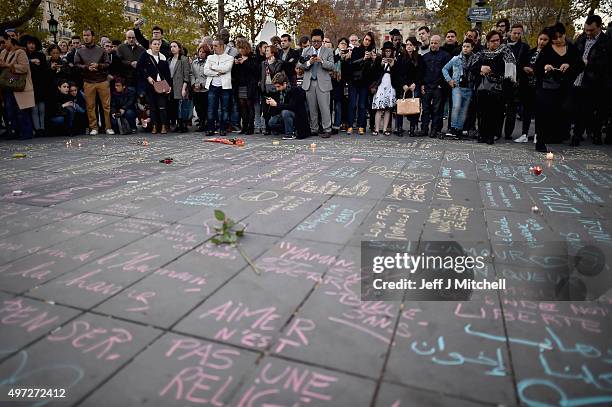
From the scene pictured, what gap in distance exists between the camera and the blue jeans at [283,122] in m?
9.67

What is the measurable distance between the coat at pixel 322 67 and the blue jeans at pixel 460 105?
277 centimetres

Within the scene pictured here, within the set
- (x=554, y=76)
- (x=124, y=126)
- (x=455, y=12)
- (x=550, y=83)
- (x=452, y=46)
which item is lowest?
(x=124, y=126)

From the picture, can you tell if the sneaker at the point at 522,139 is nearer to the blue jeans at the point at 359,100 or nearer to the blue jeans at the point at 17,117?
the blue jeans at the point at 359,100

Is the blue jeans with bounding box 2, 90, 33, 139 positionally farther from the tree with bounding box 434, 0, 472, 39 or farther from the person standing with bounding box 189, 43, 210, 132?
the tree with bounding box 434, 0, 472, 39

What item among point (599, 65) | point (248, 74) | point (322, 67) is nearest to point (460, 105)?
point (599, 65)

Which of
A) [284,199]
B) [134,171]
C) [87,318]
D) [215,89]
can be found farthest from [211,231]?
[215,89]

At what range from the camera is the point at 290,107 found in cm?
954

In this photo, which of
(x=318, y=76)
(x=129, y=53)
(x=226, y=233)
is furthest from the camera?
(x=129, y=53)

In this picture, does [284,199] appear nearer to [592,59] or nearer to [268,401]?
[268,401]

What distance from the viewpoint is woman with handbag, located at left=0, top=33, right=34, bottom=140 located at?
883 cm

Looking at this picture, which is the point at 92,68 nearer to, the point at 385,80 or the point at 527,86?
the point at 385,80

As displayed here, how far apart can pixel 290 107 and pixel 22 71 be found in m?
5.66

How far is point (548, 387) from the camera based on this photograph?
176 centimetres

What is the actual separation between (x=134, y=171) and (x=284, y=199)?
8.81 feet
